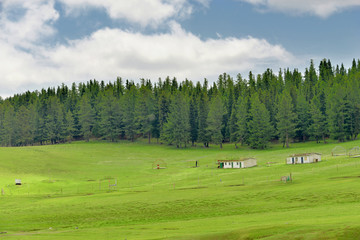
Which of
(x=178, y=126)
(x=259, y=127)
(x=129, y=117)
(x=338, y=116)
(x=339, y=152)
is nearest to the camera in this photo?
(x=339, y=152)

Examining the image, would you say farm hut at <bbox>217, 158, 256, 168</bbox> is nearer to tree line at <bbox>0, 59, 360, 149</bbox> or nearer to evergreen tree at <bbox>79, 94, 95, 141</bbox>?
tree line at <bbox>0, 59, 360, 149</bbox>

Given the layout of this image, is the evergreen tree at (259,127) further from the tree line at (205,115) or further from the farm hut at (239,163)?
the farm hut at (239,163)

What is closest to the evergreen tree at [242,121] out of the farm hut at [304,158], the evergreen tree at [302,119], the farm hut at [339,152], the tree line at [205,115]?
the tree line at [205,115]

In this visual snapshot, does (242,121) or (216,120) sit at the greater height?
(216,120)

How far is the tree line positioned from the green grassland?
40723 mm

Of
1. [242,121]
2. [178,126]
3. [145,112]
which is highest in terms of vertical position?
[145,112]

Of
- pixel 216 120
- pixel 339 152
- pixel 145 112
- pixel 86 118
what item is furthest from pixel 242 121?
pixel 86 118

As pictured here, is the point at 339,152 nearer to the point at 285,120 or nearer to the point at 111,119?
the point at 285,120

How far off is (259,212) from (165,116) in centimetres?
11631

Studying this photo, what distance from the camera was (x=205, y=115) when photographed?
471 feet

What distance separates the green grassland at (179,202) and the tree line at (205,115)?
40723 mm

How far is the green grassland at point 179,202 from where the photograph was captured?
28.2 meters

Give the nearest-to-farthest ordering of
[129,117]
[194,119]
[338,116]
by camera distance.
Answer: [338,116] < [194,119] < [129,117]

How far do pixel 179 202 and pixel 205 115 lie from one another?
322 feet
